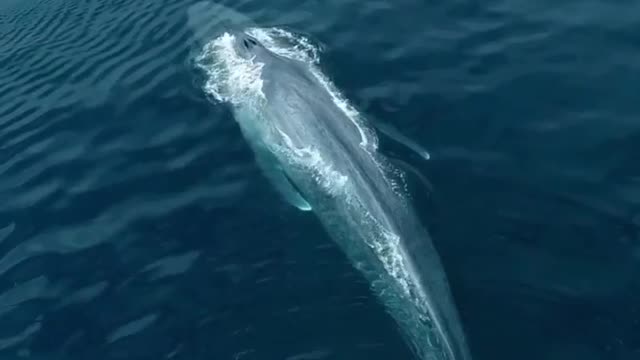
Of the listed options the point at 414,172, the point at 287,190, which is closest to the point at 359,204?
the point at 414,172

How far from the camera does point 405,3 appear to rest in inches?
1200

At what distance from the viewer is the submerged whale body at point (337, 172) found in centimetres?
1755

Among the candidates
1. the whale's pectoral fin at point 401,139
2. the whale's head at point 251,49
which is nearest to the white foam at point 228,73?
the whale's head at point 251,49

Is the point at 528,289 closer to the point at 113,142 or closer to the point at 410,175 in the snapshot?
the point at 410,175

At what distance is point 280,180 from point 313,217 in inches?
87.3

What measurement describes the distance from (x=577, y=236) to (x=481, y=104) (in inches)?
258

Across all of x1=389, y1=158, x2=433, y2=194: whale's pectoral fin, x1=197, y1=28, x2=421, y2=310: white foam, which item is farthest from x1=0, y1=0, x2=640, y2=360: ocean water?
x1=197, y1=28, x2=421, y2=310: white foam

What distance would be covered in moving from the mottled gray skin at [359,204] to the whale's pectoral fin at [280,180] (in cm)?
19

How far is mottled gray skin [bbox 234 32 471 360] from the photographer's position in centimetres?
1709

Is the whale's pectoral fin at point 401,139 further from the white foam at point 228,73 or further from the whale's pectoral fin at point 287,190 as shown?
the white foam at point 228,73

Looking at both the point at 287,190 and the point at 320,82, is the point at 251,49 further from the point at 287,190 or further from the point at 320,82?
the point at 287,190

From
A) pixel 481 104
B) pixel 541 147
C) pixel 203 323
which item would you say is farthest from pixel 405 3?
pixel 203 323

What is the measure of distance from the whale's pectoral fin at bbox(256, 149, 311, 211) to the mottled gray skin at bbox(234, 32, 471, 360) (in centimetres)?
19

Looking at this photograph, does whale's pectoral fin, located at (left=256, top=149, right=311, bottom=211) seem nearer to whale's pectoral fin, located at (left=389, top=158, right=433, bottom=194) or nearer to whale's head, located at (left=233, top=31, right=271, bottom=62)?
whale's pectoral fin, located at (left=389, top=158, right=433, bottom=194)
